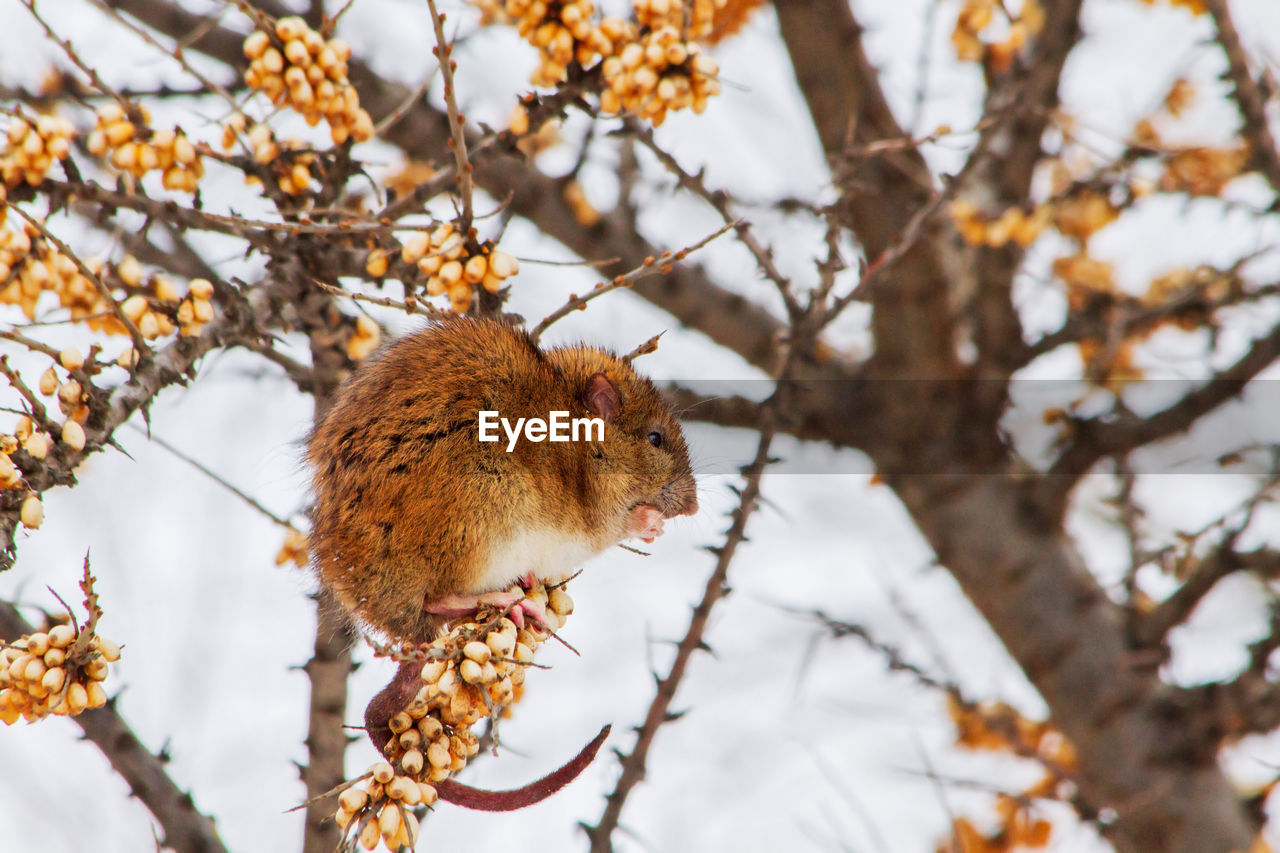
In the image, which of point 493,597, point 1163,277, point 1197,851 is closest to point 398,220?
point 493,597

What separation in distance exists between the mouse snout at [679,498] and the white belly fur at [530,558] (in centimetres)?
38

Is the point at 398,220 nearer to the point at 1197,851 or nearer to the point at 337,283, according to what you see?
the point at 337,283

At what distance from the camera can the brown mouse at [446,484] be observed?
57.1 inches

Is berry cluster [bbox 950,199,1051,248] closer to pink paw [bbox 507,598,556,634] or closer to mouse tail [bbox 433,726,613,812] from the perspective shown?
pink paw [bbox 507,598,556,634]

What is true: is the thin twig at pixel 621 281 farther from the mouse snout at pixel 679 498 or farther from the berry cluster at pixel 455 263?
the mouse snout at pixel 679 498

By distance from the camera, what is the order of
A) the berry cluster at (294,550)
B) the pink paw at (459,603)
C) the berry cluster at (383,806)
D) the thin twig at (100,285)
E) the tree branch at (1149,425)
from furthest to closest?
the tree branch at (1149,425) < the berry cluster at (294,550) < the pink paw at (459,603) < the thin twig at (100,285) < the berry cluster at (383,806)

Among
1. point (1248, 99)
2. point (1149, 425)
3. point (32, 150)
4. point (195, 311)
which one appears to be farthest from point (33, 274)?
point (1149, 425)

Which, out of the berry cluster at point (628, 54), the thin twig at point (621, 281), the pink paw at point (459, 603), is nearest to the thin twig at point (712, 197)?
the berry cluster at point (628, 54)

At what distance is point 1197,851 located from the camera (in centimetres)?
289

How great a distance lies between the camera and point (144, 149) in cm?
156

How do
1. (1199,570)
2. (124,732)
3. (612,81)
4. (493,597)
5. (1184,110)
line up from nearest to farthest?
(493,597) < (612,81) < (124,732) < (1199,570) < (1184,110)

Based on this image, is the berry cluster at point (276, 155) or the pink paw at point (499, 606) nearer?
the pink paw at point (499, 606)

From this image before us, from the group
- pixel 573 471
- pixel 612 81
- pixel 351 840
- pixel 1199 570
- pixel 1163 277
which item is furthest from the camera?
pixel 1163 277

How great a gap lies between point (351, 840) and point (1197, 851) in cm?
258
